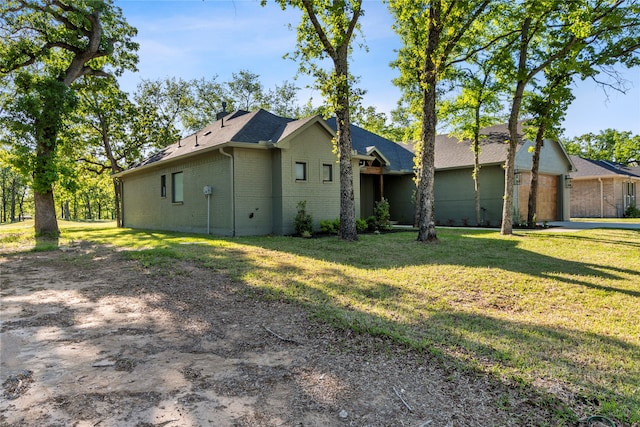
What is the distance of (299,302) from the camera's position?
16.1 feet

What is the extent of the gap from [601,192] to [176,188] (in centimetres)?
2732

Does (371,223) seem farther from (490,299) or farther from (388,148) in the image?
(490,299)

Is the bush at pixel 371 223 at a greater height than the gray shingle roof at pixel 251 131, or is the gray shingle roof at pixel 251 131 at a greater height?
the gray shingle roof at pixel 251 131

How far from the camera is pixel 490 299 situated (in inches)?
207

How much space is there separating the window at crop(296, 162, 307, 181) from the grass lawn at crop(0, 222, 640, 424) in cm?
405

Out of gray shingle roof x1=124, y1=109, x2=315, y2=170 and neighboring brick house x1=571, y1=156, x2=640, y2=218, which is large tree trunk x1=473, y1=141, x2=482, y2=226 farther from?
neighboring brick house x1=571, y1=156, x2=640, y2=218

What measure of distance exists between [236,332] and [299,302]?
1.17 metres

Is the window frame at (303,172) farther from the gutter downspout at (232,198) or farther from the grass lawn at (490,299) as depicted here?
the grass lawn at (490,299)

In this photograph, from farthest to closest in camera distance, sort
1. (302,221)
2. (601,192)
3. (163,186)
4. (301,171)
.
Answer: (601,192) < (163,186) < (301,171) < (302,221)

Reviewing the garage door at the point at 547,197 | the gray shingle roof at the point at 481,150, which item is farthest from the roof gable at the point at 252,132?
the garage door at the point at 547,197

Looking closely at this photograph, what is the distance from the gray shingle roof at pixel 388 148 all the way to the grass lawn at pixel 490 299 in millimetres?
9545

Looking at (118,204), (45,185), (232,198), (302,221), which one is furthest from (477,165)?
(118,204)

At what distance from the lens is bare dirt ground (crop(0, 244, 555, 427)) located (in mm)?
2348

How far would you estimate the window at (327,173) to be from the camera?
14469 mm
